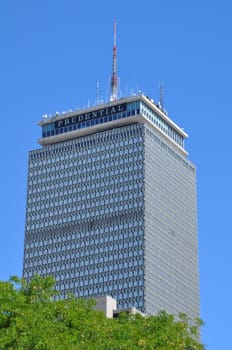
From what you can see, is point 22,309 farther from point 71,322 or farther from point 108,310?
point 108,310

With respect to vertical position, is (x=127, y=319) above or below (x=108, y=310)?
below

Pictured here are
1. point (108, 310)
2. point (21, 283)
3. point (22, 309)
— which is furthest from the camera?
point (108, 310)

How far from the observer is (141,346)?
186 feet

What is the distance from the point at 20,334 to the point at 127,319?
419 inches

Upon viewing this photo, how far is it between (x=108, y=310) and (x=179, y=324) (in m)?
39.4

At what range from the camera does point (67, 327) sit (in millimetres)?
58938

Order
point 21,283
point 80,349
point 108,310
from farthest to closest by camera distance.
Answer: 1. point 108,310
2. point 21,283
3. point 80,349

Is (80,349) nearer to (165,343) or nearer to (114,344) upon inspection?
(114,344)

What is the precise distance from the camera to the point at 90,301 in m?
64.6

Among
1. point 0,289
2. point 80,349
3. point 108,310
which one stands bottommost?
point 80,349

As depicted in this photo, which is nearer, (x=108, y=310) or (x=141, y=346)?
(x=141, y=346)

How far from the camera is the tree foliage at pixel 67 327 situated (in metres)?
55.6

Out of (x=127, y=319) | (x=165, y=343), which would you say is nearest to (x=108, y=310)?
(x=127, y=319)

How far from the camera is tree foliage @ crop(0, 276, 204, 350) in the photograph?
55625 mm
